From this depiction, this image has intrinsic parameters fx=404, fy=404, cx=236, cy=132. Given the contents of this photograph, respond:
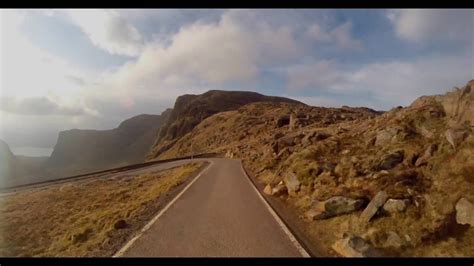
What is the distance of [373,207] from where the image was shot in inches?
444

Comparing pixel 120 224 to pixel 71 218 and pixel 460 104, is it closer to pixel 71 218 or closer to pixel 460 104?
pixel 71 218

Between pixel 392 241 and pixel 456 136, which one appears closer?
pixel 392 241

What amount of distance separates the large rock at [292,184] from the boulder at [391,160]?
3784 millimetres

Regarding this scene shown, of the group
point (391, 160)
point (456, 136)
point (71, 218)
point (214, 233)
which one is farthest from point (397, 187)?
point (71, 218)

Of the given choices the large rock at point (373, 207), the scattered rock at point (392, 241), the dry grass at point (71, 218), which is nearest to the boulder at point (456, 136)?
the large rock at point (373, 207)

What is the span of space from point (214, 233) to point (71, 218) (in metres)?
10.7

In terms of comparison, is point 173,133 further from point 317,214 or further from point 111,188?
point 317,214

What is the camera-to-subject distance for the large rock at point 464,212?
9.68m

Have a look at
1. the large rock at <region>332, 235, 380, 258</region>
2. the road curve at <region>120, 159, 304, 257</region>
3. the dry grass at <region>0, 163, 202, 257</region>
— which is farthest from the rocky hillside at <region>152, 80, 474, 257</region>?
the dry grass at <region>0, 163, 202, 257</region>

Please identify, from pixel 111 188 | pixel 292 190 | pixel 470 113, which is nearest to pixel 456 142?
pixel 470 113

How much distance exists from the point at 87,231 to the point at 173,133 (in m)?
169

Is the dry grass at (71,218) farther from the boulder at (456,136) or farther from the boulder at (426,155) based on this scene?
the boulder at (456,136)

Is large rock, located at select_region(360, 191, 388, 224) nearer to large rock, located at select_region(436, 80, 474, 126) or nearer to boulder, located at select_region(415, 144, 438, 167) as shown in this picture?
boulder, located at select_region(415, 144, 438, 167)

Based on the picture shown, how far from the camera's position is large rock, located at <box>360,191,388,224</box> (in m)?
11.0
